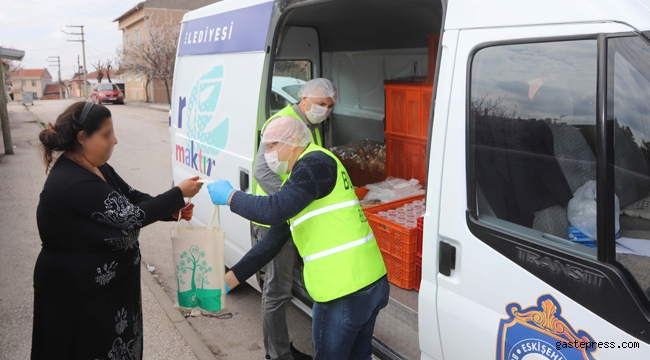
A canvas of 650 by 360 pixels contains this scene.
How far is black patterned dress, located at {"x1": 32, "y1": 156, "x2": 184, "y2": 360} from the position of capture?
7.37 feet

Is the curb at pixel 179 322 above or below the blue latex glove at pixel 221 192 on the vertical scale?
below

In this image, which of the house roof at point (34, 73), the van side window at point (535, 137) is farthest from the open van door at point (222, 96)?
the house roof at point (34, 73)

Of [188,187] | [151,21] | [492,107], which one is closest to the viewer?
[492,107]

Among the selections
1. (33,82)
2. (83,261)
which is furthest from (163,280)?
(33,82)

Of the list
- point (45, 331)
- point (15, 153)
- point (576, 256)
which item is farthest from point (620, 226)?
point (15, 153)

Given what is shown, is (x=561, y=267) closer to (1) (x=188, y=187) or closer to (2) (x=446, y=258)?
(2) (x=446, y=258)

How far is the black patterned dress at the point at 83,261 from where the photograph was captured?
7.37ft

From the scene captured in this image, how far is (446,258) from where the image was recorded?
219cm

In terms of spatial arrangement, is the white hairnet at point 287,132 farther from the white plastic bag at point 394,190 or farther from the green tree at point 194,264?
the white plastic bag at point 394,190

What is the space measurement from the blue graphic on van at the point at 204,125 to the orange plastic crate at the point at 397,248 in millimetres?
1437

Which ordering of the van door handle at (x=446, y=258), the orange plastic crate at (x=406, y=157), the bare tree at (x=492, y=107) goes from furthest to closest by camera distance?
the orange plastic crate at (x=406, y=157), the van door handle at (x=446, y=258), the bare tree at (x=492, y=107)

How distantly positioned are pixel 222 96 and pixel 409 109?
5.61 feet

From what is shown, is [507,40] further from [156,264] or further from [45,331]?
[156,264]

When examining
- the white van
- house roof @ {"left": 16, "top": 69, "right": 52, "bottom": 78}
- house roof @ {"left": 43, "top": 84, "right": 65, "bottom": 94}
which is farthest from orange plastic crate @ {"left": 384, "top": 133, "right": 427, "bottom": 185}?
house roof @ {"left": 43, "top": 84, "right": 65, "bottom": 94}
